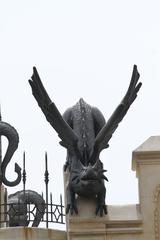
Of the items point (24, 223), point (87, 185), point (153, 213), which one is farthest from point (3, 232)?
point (153, 213)

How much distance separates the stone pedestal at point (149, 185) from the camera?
15.0 m

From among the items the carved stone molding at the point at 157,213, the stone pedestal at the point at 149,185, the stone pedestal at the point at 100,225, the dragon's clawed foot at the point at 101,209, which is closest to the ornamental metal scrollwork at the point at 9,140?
the stone pedestal at the point at 100,225

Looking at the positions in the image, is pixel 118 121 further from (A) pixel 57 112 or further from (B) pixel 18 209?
(B) pixel 18 209

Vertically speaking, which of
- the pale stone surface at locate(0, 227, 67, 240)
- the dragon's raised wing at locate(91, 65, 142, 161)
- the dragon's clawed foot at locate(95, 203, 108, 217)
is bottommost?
the pale stone surface at locate(0, 227, 67, 240)

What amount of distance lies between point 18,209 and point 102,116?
249cm

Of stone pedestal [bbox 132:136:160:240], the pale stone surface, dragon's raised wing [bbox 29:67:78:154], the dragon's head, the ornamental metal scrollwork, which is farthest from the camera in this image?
the ornamental metal scrollwork

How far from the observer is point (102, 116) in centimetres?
1598

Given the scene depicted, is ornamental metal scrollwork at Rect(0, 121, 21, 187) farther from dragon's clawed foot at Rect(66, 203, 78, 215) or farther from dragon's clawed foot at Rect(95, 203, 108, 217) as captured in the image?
dragon's clawed foot at Rect(95, 203, 108, 217)

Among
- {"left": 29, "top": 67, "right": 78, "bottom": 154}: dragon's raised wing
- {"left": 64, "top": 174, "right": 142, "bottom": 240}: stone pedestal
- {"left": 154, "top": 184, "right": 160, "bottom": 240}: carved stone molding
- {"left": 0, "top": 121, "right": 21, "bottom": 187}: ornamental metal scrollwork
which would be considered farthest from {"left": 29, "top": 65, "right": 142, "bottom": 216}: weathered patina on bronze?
{"left": 0, "top": 121, "right": 21, "bottom": 187}: ornamental metal scrollwork

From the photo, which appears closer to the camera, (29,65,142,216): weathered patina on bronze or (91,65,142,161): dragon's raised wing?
(29,65,142,216): weathered patina on bronze

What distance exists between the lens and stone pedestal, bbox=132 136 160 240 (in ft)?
49.3

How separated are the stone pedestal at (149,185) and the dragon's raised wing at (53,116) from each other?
4.02 feet

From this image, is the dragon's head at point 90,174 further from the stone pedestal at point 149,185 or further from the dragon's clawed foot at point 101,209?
the stone pedestal at point 149,185

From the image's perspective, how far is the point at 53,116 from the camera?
1530cm
